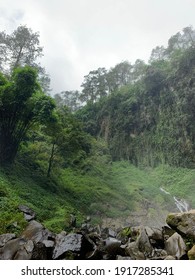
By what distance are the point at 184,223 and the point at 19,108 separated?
1552cm

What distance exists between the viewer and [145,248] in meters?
6.86

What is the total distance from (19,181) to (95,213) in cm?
535

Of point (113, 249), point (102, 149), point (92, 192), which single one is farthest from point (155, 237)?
point (102, 149)

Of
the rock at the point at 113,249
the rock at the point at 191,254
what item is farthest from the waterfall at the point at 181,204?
the rock at the point at 191,254

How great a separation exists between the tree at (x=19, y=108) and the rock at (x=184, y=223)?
13.6 meters

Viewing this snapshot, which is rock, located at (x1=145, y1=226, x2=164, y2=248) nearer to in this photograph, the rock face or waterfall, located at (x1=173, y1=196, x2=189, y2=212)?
the rock face

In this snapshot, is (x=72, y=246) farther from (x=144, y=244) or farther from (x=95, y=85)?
(x=95, y=85)

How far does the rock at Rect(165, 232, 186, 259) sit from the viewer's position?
6175 millimetres

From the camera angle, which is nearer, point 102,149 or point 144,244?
point 144,244

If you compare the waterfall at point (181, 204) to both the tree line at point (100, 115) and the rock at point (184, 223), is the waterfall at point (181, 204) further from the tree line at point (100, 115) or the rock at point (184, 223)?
the rock at point (184, 223)

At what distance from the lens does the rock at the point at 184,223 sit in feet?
21.3

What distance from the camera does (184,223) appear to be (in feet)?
22.1

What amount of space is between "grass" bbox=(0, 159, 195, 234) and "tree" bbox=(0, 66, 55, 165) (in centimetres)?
184

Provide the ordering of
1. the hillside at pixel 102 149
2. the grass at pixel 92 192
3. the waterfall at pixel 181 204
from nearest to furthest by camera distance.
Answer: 1. the grass at pixel 92 192
2. the hillside at pixel 102 149
3. the waterfall at pixel 181 204
